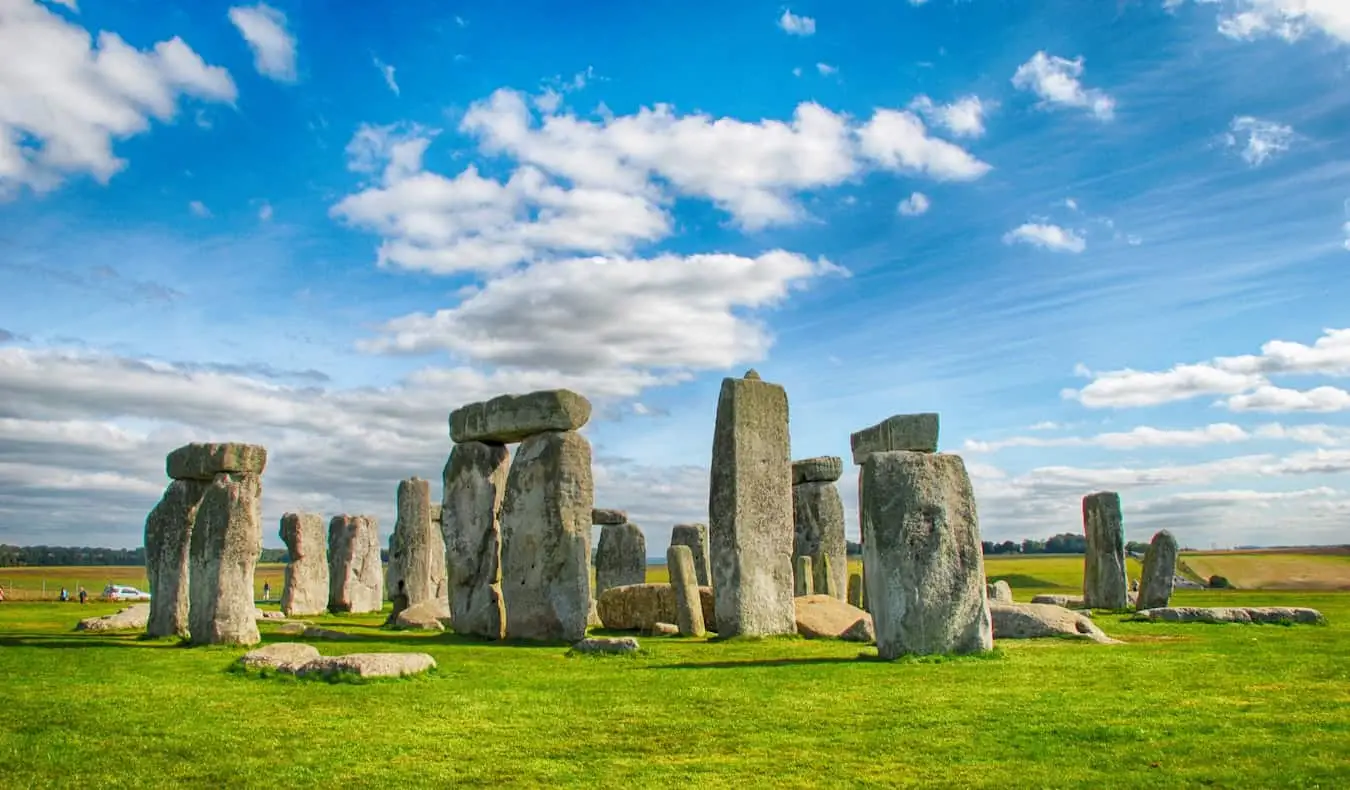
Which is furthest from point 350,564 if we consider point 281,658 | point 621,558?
point 281,658

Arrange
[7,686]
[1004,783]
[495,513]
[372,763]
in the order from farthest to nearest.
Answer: [495,513], [7,686], [372,763], [1004,783]

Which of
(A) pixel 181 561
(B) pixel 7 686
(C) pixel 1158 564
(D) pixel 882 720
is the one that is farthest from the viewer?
(C) pixel 1158 564

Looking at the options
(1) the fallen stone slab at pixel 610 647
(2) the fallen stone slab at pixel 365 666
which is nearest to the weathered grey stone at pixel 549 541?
(1) the fallen stone slab at pixel 610 647

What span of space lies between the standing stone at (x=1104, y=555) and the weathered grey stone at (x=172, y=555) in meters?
18.0

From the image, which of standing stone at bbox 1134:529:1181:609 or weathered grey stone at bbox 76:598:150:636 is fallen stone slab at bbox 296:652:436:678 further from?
standing stone at bbox 1134:529:1181:609

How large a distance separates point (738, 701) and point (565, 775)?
2696 millimetres

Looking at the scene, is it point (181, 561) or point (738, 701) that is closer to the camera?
point (738, 701)

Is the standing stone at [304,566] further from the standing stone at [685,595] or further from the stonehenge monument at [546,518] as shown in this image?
the standing stone at [685,595]

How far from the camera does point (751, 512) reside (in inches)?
609

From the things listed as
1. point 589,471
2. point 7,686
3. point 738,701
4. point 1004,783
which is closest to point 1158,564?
point 589,471

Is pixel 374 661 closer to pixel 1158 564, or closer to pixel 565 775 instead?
pixel 565 775

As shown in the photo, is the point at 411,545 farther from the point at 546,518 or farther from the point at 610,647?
the point at 610,647

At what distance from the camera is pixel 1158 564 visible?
22.8 m

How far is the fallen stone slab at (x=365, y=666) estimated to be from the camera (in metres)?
9.89
